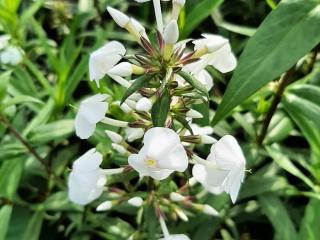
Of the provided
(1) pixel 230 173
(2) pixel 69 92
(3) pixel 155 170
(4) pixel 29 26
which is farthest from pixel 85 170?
(4) pixel 29 26

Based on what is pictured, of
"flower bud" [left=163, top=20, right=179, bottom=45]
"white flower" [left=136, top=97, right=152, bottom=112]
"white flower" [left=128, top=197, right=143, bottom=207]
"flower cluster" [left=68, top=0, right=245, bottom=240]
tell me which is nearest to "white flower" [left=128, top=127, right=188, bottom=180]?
"flower cluster" [left=68, top=0, right=245, bottom=240]

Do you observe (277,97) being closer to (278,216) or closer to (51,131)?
(278,216)

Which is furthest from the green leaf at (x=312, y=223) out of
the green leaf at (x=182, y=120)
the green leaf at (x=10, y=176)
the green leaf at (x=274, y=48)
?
the green leaf at (x=10, y=176)

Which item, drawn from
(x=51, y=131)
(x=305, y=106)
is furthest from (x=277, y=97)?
Answer: (x=51, y=131)

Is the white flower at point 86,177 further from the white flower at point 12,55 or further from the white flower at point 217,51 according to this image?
the white flower at point 12,55

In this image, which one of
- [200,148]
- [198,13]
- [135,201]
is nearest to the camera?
[135,201]

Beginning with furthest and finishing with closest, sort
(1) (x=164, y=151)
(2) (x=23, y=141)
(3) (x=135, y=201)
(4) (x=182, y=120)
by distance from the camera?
(2) (x=23, y=141) < (3) (x=135, y=201) < (4) (x=182, y=120) < (1) (x=164, y=151)

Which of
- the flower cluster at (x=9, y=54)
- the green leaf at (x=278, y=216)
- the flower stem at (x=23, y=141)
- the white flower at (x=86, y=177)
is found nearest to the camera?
the white flower at (x=86, y=177)
